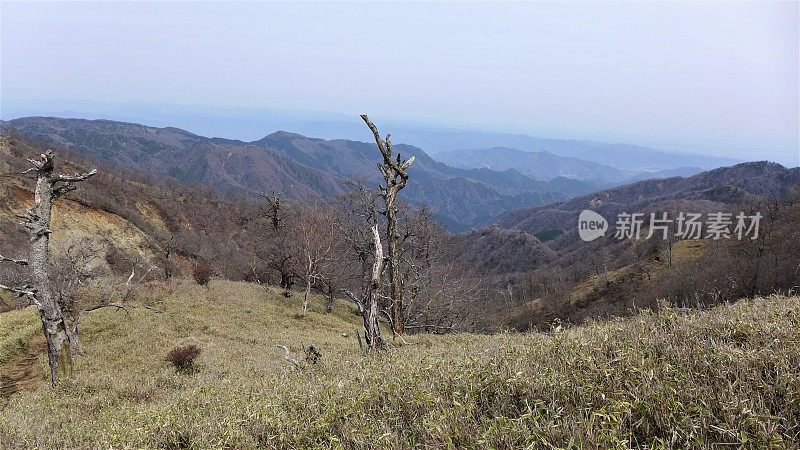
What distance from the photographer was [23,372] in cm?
1605

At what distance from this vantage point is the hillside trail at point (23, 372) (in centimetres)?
1441

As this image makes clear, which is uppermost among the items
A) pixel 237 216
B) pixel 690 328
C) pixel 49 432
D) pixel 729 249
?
pixel 690 328

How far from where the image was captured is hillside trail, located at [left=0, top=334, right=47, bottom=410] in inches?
567

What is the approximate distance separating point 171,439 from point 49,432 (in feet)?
9.62

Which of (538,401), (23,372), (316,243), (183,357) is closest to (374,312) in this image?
(538,401)

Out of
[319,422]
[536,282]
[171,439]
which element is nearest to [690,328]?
[319,422]

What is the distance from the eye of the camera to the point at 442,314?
1487 inches

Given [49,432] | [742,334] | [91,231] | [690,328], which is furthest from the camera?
[91,231]

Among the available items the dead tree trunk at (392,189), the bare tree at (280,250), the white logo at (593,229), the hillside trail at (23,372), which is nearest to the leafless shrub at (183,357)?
the hillside trail at (23,372)

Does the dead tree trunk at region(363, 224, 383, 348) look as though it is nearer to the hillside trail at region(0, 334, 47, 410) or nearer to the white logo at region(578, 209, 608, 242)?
the hillside trail at region(0, 334, 47, 410)

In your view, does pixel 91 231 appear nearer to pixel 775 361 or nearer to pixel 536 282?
pixel 775 361

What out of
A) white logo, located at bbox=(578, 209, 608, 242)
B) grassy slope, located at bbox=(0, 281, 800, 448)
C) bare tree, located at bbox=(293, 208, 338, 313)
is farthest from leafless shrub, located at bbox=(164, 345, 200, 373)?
white logo, located at bbox=(578, 209, 608, 242)

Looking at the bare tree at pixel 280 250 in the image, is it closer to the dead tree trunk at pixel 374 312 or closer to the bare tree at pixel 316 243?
the bare tree at pixel 316 243

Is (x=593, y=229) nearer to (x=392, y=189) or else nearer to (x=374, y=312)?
(x=392, y=189)
